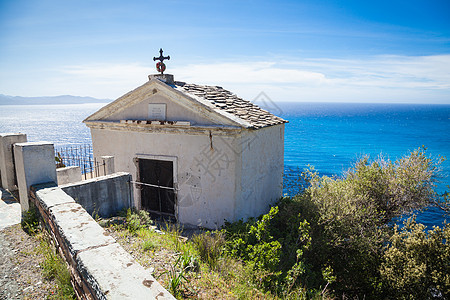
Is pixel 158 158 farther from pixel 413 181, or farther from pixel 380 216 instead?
pixel 413 181

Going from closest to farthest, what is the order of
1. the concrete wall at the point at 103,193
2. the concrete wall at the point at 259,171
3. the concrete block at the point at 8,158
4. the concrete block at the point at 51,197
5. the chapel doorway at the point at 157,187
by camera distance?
the concrete block at the point at 51,197 → the concrete wall at the point at 103,193 → the concrete block at the point at 8,158 → the concrete wall at the point at 259,171 → the chapel doorway at the point at 157,187

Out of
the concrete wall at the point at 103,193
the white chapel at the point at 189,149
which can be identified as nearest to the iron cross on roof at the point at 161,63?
the white chapel at the point at 189,149

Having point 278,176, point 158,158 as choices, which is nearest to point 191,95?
point 158,158

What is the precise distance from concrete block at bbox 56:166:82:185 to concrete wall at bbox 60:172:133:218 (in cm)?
314

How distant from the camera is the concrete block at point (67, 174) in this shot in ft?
26.7

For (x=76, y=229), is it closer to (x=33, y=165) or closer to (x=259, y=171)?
(x=33, y=165)

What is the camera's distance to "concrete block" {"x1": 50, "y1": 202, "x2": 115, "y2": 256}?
317 centimetres

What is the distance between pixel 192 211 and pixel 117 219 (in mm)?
3415

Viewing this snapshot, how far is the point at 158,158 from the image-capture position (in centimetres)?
894

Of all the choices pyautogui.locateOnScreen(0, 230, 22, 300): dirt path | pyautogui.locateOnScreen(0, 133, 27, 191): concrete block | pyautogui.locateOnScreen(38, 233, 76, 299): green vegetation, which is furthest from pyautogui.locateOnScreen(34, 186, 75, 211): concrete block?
pyautogui.locateOnScreen(0, 133, 27, 191): concrete block

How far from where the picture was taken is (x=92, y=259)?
286cm

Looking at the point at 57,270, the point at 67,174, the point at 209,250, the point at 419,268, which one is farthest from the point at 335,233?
the point at 67,174

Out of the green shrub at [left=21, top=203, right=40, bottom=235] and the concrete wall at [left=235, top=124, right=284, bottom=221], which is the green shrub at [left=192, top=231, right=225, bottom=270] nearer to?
the concrete wall at [left=235, top=124, right=284, bottom=221]

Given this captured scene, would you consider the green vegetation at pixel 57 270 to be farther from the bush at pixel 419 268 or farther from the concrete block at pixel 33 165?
the bush at pixel 419 268
